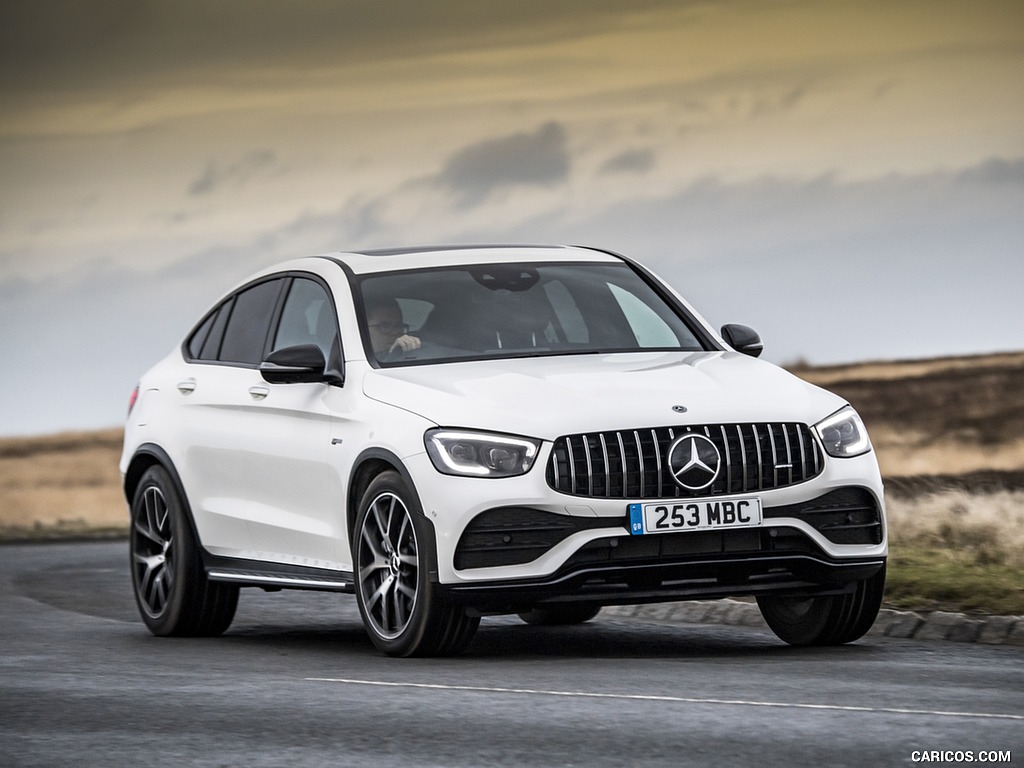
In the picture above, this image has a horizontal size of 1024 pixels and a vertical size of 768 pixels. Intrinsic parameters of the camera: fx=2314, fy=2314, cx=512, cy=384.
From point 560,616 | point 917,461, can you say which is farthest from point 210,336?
point 917,461

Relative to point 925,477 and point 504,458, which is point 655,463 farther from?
point 925,477

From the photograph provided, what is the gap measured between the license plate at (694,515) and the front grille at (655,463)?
52mm

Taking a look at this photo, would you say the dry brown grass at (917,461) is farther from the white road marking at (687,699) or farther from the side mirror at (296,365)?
the white road marking at (687,699)

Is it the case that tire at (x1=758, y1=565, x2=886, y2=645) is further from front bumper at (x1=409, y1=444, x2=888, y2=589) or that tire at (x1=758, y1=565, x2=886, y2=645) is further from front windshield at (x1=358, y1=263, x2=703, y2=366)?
front windshield at (x1=358, y1=263, x2=703, y2=366)

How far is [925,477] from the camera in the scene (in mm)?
22391

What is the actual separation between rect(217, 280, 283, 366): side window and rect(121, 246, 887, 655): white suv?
0.06ft

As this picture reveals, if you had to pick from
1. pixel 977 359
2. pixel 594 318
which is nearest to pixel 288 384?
pixel 594 318

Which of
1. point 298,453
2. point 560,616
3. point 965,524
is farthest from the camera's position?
point 965,524

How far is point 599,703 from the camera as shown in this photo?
8688mm

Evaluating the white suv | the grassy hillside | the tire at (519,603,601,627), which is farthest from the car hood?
the tire at (519,603,601,627)

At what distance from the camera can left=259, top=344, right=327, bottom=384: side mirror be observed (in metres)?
11.1

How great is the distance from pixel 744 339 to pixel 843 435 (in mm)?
1199

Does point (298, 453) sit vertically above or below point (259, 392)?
below

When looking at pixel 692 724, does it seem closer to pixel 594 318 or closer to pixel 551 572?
pixel 551 572
